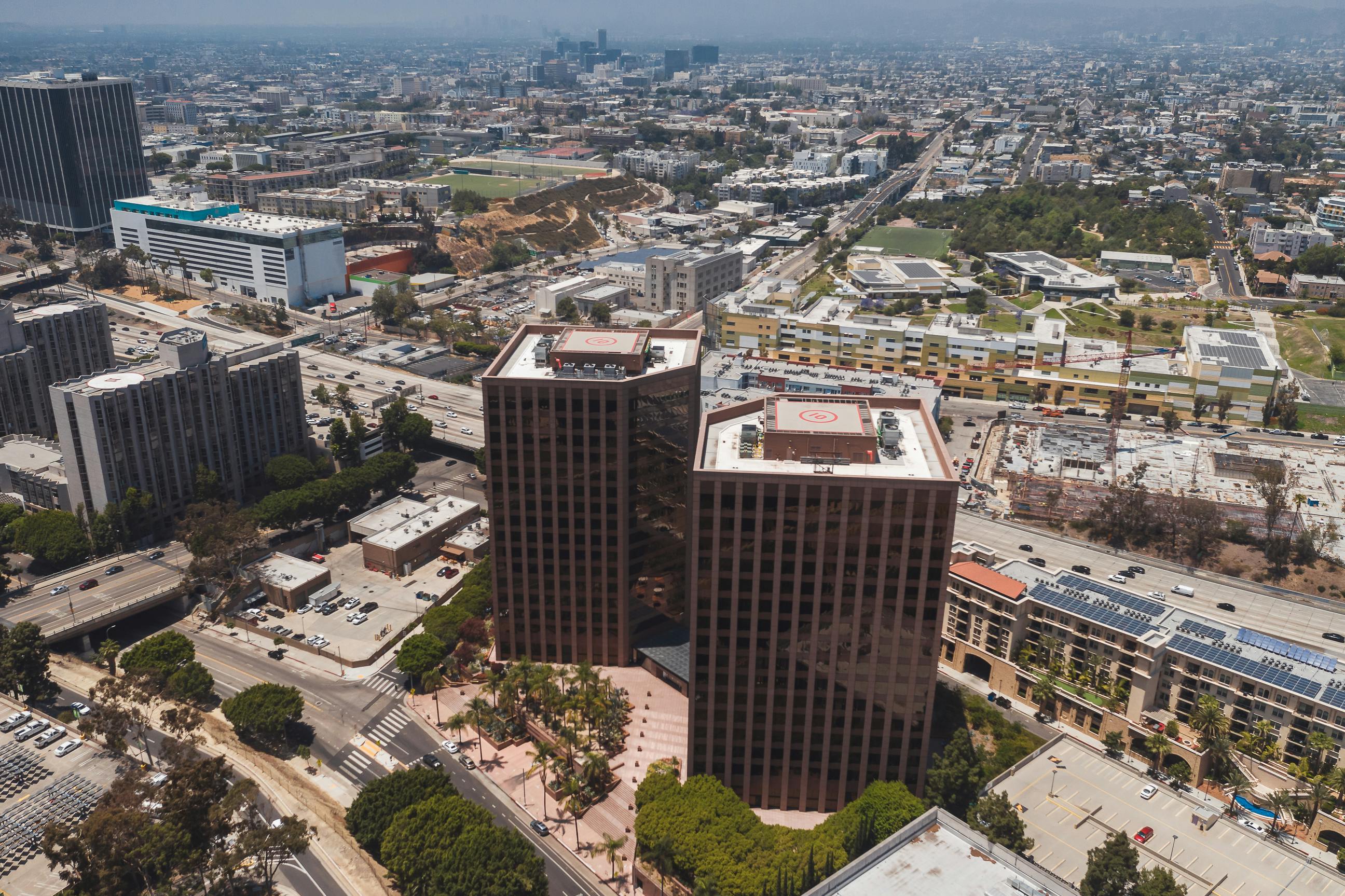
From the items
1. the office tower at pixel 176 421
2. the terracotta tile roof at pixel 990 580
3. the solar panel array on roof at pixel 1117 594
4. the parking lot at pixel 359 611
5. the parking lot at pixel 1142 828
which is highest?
the office tower at pixel 176 421

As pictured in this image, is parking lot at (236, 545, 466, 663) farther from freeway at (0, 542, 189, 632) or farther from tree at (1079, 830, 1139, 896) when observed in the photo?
tree at (1079, 830, 1139, 896)

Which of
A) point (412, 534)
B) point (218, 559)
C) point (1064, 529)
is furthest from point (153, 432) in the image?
point (1064, 529)

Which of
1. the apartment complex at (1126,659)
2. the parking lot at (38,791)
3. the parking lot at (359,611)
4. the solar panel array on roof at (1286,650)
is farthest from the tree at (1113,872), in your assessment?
the parking lot at (38,791)

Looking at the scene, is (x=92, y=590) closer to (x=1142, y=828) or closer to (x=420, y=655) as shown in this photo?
(x=420, y=655)

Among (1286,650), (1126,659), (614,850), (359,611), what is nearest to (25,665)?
(359,611)

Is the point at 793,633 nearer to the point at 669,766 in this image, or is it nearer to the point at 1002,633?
the point at 669,766

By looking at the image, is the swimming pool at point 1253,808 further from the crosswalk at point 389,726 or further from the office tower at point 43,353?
the office tower at point 43,353
